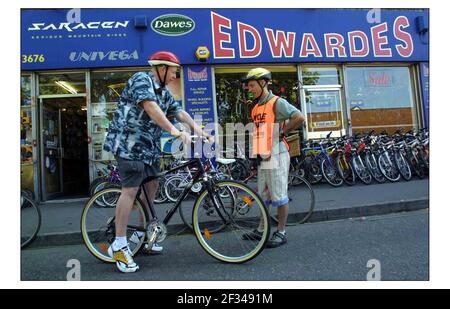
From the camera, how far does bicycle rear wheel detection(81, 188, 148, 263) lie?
302 centimetres

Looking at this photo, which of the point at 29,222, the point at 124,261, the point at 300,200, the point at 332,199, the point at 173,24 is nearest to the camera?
the point at 124,261

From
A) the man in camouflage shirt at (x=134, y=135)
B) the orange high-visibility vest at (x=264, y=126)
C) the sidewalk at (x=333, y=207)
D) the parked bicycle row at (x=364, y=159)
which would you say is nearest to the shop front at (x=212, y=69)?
the parked bicycle row at (x=364, y=159)

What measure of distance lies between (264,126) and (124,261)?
192cm

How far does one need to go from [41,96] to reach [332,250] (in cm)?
704

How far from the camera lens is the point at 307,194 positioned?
4.48m

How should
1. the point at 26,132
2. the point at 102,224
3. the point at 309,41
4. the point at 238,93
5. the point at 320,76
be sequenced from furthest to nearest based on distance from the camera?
the point at 320,76, the point at 238,93, the point at 309,41, the point at 26,132, the point at 102,224

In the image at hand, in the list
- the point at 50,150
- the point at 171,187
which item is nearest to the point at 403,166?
the point at 171,187

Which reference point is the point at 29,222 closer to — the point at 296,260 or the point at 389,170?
the point at 296,260

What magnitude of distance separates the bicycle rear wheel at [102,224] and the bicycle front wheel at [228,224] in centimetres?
56

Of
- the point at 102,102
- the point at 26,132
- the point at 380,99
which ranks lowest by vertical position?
the point at 26,132

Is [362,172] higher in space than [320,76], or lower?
lower

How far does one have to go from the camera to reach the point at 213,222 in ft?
9.68

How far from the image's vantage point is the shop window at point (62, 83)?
7.26 meters
